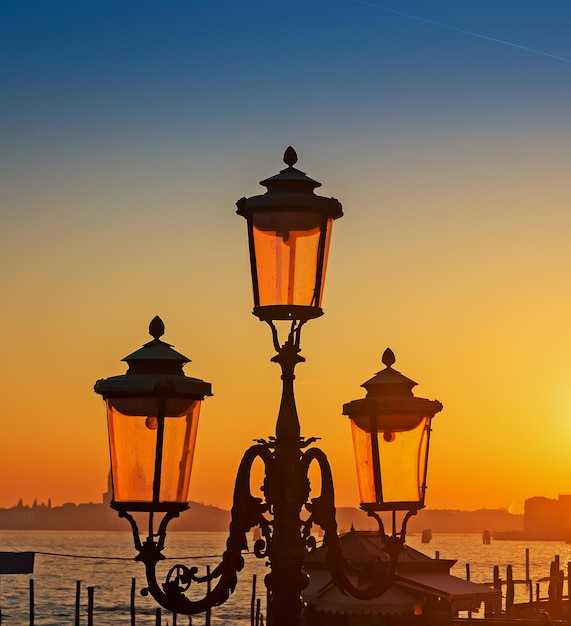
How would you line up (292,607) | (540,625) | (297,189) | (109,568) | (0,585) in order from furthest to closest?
(109,568) → (0,585) → (540,625) → (297,189) → (292,607)

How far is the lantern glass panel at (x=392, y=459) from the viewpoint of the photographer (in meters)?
6.62

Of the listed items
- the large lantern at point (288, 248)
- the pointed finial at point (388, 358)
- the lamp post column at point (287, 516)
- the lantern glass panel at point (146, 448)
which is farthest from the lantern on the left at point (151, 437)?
the pointed finial at point (388, 358)

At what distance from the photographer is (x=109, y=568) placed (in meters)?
154

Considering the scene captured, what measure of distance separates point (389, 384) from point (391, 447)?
0.37 m

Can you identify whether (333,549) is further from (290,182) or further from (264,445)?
(290,182)

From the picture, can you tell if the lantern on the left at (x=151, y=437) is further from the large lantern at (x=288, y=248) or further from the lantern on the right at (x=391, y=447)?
the lantern on the right at (x=391, y=447)

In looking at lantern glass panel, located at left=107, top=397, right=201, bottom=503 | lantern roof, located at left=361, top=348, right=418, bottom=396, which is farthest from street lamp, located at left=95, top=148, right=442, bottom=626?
lantern roof, located at left=361, top=348, right=418, bottom=396

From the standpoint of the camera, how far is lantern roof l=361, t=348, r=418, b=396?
680 centimetres

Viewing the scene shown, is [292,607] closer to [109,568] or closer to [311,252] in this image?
[311,252]

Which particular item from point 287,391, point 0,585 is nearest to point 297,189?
point 287,391

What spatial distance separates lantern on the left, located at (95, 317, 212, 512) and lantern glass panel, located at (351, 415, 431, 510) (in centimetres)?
101

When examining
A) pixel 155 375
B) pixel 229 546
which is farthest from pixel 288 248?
pixel 229 546

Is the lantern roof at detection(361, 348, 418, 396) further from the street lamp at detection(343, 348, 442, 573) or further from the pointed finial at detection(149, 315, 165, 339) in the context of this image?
the pointed finial at detection(149, 315, 165, 339)

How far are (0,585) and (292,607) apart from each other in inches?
A: 4304
